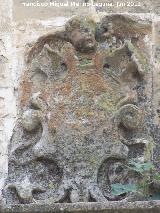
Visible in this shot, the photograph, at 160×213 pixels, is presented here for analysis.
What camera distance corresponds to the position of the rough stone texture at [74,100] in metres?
6.37

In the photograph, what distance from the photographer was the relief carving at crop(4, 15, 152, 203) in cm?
636

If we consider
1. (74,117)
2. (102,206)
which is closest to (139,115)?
(74,117)

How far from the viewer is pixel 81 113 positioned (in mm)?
6488

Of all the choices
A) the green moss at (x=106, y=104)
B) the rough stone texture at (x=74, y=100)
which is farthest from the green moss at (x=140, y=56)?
the green moss at (x=106, y=104)

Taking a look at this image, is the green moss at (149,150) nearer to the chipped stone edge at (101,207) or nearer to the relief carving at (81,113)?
the relief carving at (81,113)

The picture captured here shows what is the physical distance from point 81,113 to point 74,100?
3.7 inches

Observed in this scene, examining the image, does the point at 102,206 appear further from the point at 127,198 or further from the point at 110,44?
the point at 110,44

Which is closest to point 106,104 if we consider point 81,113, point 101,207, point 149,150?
point 81,113

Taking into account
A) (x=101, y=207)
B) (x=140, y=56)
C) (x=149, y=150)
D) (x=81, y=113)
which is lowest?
Result: (x=101, y=207)

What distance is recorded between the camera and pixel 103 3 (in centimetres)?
686

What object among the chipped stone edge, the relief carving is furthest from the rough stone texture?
the chipped stone edge

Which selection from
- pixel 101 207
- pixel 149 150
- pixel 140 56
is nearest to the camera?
pixel 101 207

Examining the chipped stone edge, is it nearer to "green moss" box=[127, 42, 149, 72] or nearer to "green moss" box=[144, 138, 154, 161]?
"green moss" box=[144, 138, 154, 161]

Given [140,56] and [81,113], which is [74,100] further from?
[140,56]
